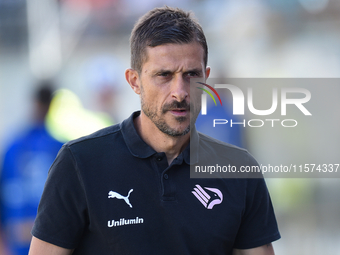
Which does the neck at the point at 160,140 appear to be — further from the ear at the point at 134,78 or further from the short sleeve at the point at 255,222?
the short sleeve at the point at 255,222

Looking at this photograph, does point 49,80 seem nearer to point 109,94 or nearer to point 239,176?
point 109,94

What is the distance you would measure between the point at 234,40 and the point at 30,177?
2.77 metres

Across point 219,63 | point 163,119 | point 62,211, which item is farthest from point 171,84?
point 219,63

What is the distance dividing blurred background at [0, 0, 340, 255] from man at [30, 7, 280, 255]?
1991 mm

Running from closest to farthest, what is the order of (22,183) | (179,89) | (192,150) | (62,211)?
1. (62,211)
2. (179,89)
3. (192,150)
4. (22,183)

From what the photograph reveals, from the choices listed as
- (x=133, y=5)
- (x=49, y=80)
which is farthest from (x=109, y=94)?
(x=133, y=5)

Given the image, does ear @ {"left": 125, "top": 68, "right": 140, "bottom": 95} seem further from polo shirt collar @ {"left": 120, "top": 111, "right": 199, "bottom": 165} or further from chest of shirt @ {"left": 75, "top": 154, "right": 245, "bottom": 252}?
chest of shirt @ {"left": 75, "top": 154, "right": 245, "bottom": 252}

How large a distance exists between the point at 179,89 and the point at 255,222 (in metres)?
0.65

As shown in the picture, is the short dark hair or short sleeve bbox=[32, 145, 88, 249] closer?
short sleeve bbox=[32, 145, 88, 249]

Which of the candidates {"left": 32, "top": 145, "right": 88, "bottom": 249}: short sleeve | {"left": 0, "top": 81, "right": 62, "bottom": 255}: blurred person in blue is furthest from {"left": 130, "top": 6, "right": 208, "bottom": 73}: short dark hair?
{"left": 0, "top": 81, "right": 62, "bottom": 255}: blurred person in blue

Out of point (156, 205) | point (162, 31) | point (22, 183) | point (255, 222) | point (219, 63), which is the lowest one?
point (22, 183)

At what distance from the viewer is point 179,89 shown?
1.49 meters

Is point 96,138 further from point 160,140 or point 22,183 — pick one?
point 22,183

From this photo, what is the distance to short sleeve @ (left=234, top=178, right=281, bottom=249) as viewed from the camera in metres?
1.56
